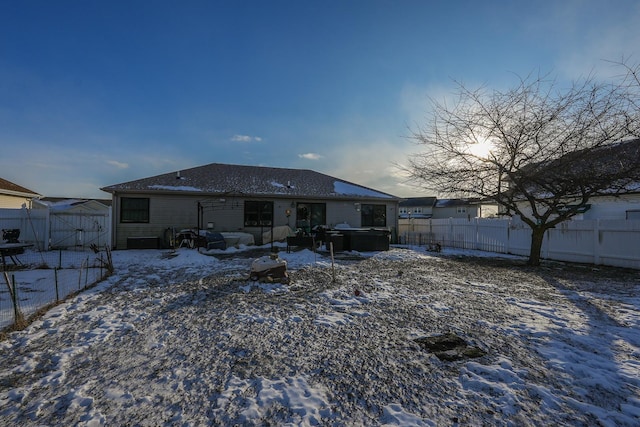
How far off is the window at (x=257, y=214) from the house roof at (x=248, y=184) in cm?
70

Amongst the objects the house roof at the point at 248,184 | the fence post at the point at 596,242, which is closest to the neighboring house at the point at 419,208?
the house roof at the point at 248,184

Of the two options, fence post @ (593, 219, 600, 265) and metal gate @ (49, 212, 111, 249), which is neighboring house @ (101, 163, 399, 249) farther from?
fence post @ (593, 219, 600, 265)

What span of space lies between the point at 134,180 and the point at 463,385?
51.1 feet

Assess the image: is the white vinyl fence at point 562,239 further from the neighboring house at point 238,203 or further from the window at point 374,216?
the neighboring house at point 238,203

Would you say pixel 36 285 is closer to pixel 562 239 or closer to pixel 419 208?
pixel 562 239

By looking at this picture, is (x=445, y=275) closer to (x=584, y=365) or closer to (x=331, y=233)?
(x=584, y=365)

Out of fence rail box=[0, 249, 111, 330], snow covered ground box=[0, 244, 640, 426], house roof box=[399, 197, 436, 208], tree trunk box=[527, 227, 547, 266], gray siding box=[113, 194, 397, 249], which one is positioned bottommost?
snow covered ground box=[0, 244, 640, 426]

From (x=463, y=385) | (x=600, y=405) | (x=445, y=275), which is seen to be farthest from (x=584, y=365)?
(x=445, y=275)

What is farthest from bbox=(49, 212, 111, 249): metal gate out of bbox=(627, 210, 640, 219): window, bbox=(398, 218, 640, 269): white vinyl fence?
bbox=(627, 210, 640, 219): window

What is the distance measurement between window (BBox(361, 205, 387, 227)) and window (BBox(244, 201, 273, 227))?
5395 mm

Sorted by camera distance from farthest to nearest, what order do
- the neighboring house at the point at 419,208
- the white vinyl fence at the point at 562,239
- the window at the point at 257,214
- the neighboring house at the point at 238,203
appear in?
the neighboring house at the point at 419,208, the window at the point at 257,214, the neighboring house at the point at 238,203, the white vinyl fence at the point at 562,239

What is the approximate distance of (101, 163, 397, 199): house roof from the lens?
1380 cm

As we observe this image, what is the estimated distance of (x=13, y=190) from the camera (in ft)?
58.4

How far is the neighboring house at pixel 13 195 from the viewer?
17203 mm
